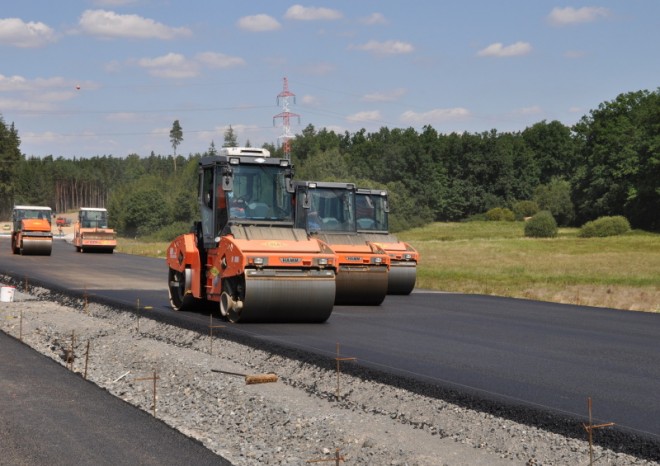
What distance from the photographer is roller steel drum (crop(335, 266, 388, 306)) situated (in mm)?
21125

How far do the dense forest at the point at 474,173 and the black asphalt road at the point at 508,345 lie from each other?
66849 mm

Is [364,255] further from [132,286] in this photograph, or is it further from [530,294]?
[132,286]

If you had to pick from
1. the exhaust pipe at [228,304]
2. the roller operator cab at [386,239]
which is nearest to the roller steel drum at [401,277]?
the roller operator cab at [386,239]

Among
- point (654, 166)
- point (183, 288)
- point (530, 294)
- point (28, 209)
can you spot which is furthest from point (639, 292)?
point (654, 166)

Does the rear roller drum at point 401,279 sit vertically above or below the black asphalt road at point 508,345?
above

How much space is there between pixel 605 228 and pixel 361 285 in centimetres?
5843

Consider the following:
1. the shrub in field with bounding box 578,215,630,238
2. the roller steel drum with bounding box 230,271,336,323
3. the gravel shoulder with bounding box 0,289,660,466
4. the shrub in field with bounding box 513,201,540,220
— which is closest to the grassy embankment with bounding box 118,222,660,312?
the shrub in field with bounding box 578,215,630,238

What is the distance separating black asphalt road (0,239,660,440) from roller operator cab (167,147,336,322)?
52 centimetres

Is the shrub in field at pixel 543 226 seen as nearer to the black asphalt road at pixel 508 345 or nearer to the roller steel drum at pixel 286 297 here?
the black asphalt road at pixel 508 345

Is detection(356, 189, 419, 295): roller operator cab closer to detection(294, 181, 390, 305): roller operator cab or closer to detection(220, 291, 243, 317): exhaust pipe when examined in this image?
detection(294, 181, 390, 305): roller operator cab

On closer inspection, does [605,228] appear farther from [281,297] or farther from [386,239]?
[281,297]

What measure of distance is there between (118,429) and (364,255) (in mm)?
12002

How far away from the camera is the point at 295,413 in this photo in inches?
412

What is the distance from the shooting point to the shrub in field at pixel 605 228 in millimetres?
75312
